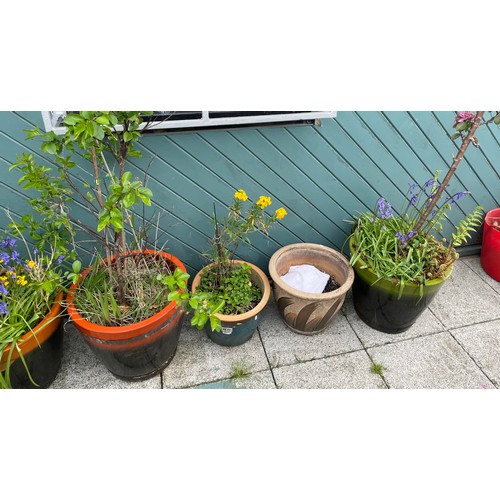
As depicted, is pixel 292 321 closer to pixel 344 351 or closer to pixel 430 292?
pixel 344 351

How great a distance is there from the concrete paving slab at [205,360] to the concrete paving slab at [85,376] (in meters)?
0.13

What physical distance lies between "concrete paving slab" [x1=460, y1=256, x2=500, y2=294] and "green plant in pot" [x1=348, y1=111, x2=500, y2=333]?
87cm

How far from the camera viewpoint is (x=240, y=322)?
2.12 metres

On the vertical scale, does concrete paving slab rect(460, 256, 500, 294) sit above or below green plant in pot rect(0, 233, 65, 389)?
above

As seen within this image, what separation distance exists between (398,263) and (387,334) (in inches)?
22.1

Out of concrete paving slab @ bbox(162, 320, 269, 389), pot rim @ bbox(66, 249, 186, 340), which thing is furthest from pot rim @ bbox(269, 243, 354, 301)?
pot rim @ bbox(66, 249, 186, 340)

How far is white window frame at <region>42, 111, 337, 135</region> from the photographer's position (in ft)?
5.81

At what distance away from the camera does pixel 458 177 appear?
2727 mm

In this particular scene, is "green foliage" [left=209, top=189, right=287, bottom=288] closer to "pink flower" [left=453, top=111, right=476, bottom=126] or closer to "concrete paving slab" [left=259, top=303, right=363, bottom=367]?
"concrete paving slab" [left=259, top=303, right=363, bottom=367]

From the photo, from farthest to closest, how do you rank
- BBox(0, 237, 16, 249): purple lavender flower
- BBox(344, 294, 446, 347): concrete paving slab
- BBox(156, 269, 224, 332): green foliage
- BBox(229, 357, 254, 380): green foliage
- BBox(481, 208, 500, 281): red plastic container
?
1. BBox(481, 208, 500, 281): red plastic container
2. BBox(344, 294, 446, 347): concrete paving slab
3. BBox(229, 357, 254, 380): green foliage
4. BBox(0, 237, 16, 249): purple lavender flower
5. BBox(156, 269, 224, 332): green foliage

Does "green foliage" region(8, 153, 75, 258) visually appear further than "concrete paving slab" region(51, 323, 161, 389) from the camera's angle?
No

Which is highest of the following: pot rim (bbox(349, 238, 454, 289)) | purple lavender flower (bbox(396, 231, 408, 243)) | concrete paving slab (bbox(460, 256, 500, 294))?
purple lavender flower (bbox(396, 231, 408, 243))

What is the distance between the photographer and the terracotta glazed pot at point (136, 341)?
5.73ft

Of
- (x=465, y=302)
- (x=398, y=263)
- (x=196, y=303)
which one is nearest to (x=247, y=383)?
(x=196, y=303)
